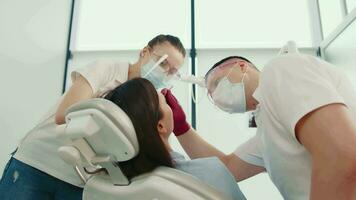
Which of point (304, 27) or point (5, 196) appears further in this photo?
point (304, 27)

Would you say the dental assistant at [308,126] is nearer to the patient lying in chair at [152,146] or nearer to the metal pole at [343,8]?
the patient lying in chair at [152,146]

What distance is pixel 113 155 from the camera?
0.62 meters

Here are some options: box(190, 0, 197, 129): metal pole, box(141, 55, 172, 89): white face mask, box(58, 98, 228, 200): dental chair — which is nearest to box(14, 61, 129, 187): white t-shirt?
box(141, 55, 172, 89): white face mask

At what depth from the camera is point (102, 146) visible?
2.02ft

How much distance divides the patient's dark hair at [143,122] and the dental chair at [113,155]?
4 centimetres

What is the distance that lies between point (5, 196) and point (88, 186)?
0.66 meters

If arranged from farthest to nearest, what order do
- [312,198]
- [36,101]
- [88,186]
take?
1. [36,101]
2. [88,186]
3. [312,198]

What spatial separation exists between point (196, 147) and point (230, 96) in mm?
295

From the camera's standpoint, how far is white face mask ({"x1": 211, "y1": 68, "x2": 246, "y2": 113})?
4.12 ft

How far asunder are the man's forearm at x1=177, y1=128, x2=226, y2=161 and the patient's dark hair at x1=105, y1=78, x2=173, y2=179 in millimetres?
546

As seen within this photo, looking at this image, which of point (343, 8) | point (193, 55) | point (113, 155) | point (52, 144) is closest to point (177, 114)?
point (52, 144)

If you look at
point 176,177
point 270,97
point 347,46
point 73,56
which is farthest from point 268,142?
point 73,56

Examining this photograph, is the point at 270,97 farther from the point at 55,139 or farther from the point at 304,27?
the point at 304,27

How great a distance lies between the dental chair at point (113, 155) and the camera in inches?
22.9
